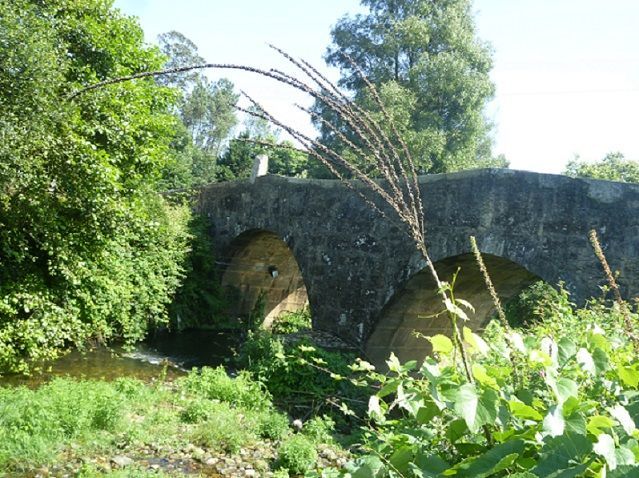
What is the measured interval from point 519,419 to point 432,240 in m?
7.70

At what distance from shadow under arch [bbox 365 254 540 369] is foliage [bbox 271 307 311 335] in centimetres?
481

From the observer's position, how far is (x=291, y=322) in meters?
16.4

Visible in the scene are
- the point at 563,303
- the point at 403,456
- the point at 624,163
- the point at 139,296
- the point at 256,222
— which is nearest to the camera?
the point at 403,456

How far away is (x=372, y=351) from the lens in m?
10.3

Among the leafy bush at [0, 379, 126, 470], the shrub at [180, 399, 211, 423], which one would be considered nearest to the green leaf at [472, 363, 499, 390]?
the leafy bush at [0, 379, 126, 470]

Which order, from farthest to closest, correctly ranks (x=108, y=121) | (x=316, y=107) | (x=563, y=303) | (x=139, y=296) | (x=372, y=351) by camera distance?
(x=316, y=107) < (x=139, y=296) < (x=372, y=351) < (x=108, y=121) < (x=563, y=303)

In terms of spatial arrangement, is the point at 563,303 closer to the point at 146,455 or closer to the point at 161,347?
the point at 146,455

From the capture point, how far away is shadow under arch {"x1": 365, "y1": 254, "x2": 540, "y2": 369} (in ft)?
29.9

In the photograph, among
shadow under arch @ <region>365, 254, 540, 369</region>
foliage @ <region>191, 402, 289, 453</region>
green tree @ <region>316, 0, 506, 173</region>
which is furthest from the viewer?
green tree @ <region>316, 0, 506, 173</region>

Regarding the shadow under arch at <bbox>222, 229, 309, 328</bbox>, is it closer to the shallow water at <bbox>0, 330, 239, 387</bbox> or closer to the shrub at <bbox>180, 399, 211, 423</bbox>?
the shallow water at <bbox>0, 330, 239, 387</bbox>

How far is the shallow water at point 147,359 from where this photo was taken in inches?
364

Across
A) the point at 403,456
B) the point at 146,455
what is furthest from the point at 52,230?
the point at 403,456

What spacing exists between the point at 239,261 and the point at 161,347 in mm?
4313

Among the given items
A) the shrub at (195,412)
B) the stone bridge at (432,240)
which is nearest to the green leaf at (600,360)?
the stone bridge at (432,240)
